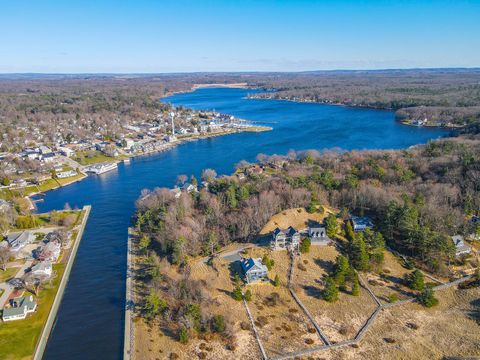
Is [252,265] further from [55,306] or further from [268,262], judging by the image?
[55,306]

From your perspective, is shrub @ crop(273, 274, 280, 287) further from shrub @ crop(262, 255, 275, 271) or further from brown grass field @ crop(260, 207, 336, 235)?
brown grass field @ crop(260, 207, 336, 235)

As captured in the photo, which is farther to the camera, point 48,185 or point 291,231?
point 48,185

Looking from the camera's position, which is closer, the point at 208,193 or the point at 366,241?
the point at 366,241

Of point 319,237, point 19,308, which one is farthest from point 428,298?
point 19,308

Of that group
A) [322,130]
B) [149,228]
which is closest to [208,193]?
[149,228]

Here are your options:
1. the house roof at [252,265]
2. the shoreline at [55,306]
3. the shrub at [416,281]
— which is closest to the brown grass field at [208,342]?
the house roof at [252,265]

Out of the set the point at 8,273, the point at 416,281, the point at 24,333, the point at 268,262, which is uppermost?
the point at 268,262

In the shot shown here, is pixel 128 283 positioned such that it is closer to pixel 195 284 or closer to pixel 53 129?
→ pixel 195 284
